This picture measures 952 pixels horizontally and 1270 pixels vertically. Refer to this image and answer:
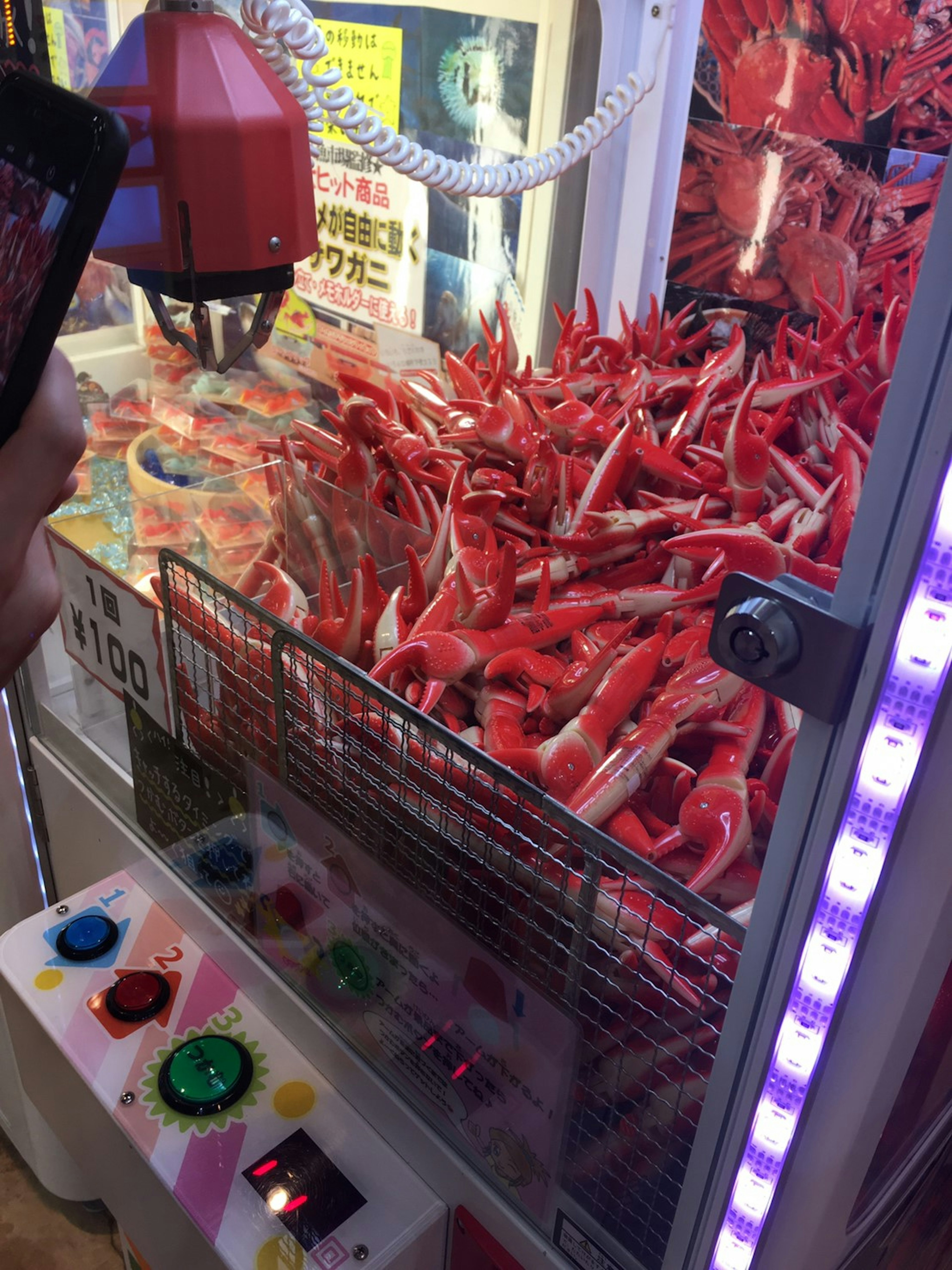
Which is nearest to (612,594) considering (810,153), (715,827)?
(715,827)

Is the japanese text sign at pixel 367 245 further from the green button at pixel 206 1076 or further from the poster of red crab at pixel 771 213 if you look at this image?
the green button at pixel 206 1076

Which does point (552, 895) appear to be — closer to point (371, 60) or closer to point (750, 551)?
point (750, 551)

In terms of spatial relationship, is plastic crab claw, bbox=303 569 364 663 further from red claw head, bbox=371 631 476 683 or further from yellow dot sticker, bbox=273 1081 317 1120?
yellow dot sticker, bbox=273 1081 317 1120

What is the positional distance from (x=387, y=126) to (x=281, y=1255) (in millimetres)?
1219

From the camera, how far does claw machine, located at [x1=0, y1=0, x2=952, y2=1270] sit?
1.76 feet

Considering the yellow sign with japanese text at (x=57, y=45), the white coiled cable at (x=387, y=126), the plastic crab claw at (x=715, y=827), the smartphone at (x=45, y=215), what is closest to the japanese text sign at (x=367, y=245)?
the white coiled cable at (x=387, y=126)

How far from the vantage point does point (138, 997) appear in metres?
1.06

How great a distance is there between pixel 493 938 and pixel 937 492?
1.69 ft

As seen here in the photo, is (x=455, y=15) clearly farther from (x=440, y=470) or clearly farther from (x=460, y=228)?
(x=440, y=470)

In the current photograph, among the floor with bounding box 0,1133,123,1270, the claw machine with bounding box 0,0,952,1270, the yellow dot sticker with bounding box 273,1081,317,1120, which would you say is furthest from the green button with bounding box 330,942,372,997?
the floor with bounding box 0,1133,123,1270

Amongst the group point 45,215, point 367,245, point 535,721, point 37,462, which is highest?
point 45,215

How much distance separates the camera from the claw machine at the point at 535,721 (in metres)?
0.54

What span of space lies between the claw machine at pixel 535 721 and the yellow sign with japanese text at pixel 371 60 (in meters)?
0.29

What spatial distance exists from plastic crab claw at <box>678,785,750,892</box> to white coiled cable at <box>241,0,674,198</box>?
2.18ft
